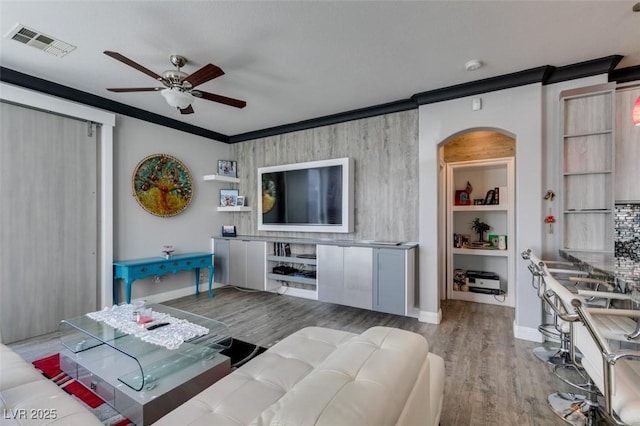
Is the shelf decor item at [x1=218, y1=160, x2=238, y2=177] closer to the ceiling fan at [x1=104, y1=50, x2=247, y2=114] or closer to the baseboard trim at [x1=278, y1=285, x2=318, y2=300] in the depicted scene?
the baseboard trim at [x1=278, y1=285, x2=318, y2=300]

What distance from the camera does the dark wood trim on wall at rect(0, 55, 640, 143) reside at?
2699mm

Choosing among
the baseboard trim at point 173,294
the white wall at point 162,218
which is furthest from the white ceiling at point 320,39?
the baseboard trim at point 173,294

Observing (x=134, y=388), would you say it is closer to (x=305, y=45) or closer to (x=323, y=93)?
(x=305, y=45)

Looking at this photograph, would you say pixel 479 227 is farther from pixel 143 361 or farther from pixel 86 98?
pixel 86 98

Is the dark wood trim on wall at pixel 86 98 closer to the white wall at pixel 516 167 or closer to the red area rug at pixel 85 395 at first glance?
the red area rug at pixel 85 395

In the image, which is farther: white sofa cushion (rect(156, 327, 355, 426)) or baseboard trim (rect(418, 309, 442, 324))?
baseboard trim (rect(418, 309, 442, 324))

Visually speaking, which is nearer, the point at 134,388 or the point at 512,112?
the point at 134,388

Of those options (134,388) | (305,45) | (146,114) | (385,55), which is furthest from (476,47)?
(146,114)

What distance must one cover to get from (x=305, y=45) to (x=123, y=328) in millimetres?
2643

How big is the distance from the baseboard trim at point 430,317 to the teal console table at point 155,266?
3.07m

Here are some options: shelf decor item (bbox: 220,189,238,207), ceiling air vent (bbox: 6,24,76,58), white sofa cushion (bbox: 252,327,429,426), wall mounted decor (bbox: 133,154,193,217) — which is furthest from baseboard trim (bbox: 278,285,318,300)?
ceiling air vent (bbox: 6,24,76,58)

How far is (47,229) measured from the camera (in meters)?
3.07

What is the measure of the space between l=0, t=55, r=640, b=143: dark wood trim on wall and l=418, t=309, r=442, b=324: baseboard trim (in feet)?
8.10

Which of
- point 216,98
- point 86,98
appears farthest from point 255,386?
point 86,98
